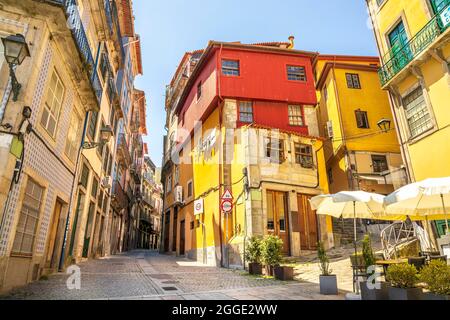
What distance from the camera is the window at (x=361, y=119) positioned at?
64.6ft

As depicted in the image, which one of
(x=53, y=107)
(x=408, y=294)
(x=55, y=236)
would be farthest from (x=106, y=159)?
(x=408, y=294)

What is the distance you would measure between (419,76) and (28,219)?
46.5 feet

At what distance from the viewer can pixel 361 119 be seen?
19.8 meters

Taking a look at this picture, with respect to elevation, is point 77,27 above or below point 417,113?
above

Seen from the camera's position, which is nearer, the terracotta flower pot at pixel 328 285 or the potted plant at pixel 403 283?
the potted plant at pixel 403 283

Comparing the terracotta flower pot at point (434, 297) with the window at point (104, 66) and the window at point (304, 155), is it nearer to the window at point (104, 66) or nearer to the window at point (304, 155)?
the window at point (304, 155)

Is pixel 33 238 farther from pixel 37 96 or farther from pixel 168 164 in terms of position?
pixel 168 164

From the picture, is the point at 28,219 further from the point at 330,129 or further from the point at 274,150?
the point at 330,129

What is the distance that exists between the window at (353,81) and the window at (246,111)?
8.08 meters

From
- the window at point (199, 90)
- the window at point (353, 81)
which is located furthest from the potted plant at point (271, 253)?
the window at point (353, 81)

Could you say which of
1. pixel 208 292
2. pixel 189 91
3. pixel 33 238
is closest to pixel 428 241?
pixel 208 292

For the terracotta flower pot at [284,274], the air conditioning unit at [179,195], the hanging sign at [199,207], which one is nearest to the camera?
the terracotta flower pot at [284,274]

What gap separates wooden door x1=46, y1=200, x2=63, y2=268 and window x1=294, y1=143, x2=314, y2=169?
10675 mm

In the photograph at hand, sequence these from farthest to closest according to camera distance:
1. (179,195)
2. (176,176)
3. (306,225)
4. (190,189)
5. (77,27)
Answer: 1. (176,176)
2. (179,195)
3. (190,189)
4. (306,225)
5. (77,27)
